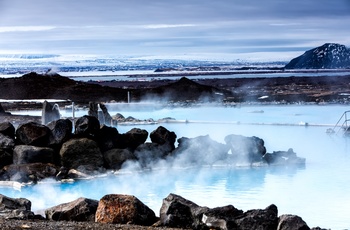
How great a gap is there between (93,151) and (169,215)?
19.3ft

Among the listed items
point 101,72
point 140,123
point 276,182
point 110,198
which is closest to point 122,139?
point 276,182

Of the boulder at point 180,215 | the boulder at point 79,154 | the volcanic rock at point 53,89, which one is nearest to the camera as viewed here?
the boulder at point 180,215

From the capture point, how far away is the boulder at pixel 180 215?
25.3 ft

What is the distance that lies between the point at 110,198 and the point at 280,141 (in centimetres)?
1044

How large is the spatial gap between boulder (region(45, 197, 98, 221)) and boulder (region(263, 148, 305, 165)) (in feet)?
21.6

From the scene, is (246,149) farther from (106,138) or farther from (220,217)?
(220,217)

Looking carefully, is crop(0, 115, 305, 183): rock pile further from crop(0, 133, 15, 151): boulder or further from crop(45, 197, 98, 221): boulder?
crop(45, 197, 98, 221): boulder

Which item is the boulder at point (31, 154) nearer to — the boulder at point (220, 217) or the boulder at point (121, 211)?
the boulder at point (121, 211)

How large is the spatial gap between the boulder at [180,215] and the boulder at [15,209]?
4.06ft

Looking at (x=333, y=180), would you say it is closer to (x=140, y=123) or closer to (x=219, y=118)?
(x=140, y=123)

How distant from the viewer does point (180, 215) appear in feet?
25.6

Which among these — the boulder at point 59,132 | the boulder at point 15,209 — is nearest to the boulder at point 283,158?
the boulder at point 59,132

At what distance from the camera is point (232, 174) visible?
1341 centimetres

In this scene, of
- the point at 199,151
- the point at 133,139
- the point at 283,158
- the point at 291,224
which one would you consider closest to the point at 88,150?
the point at 133,139
